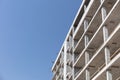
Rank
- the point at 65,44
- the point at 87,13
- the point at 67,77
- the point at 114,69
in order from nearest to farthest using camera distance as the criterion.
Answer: the point at 114,69 → the point at 87,13 → the point at 67,77 → the point at 65,44

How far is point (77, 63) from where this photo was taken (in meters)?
38.6

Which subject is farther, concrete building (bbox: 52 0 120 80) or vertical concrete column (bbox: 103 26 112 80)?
concrete building (bbox: 52 0 120 80)

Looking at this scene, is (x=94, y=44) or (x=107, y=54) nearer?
(x=107, y=54)

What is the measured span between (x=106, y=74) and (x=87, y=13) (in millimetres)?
10898

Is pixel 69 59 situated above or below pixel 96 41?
above

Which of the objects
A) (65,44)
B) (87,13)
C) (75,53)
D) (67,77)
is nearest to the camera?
(87,13)

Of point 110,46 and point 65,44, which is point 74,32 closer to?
point 65,44

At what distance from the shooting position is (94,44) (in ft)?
111

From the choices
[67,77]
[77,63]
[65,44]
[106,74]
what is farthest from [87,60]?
[65,44]

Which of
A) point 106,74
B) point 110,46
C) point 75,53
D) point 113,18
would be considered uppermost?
point 75,53

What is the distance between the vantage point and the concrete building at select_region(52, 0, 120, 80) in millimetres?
28027

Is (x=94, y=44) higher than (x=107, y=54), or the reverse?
(x=94, y=44)

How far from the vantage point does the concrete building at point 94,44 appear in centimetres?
2803

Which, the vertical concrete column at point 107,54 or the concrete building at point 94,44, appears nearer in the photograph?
the vertical concrete column at point 107,54
